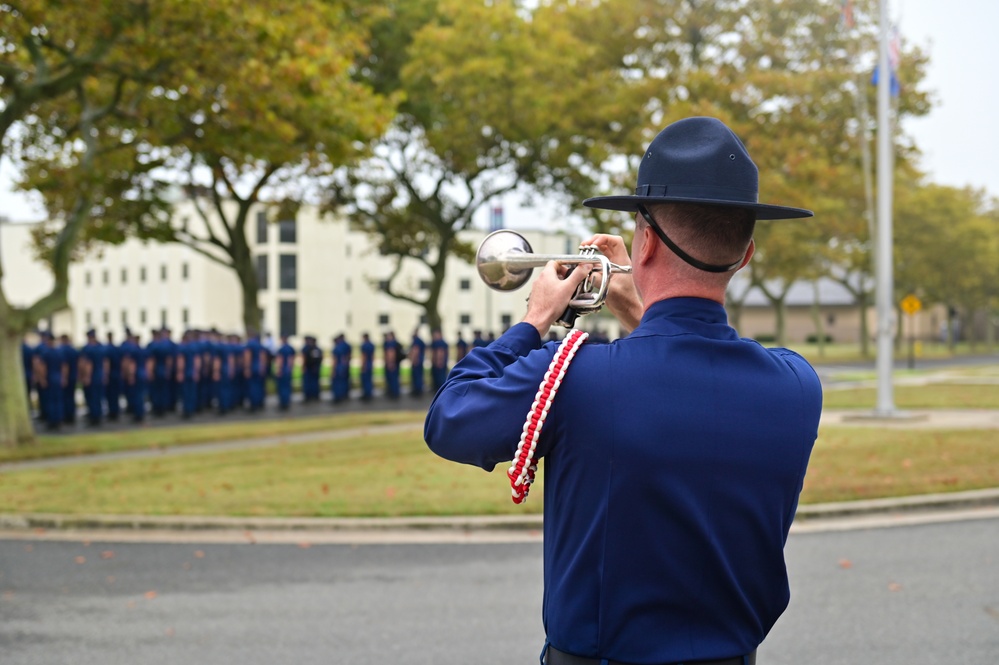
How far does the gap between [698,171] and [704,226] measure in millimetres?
118

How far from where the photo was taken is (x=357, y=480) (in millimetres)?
12094

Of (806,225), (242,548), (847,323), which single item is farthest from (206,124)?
(847,323)

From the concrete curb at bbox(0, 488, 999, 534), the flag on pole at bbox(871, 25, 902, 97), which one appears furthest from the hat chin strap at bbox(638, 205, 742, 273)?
the flag on pole at bbox(871, 25, 902, 97)

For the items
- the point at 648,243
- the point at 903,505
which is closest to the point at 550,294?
the point at 648,243

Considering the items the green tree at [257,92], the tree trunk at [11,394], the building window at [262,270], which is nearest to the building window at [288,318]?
the building window at [262,270]

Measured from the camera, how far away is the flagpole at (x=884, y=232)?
59.3 ft

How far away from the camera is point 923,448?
14031 millimetres

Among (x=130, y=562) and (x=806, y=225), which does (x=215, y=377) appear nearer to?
(x=130, y=562)

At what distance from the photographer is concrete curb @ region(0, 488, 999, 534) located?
9.65 metres

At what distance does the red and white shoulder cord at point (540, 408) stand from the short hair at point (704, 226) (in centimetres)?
30

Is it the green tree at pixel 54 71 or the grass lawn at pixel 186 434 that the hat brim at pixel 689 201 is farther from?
the grass lawn at pixel 186 434

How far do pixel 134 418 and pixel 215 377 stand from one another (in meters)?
2.44

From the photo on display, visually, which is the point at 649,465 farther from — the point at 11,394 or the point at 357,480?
the point at 11,394

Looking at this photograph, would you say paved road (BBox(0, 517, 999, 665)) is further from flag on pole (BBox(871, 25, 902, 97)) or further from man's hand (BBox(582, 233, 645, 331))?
flag on pole (BBox(871, 25, 902, 97))
